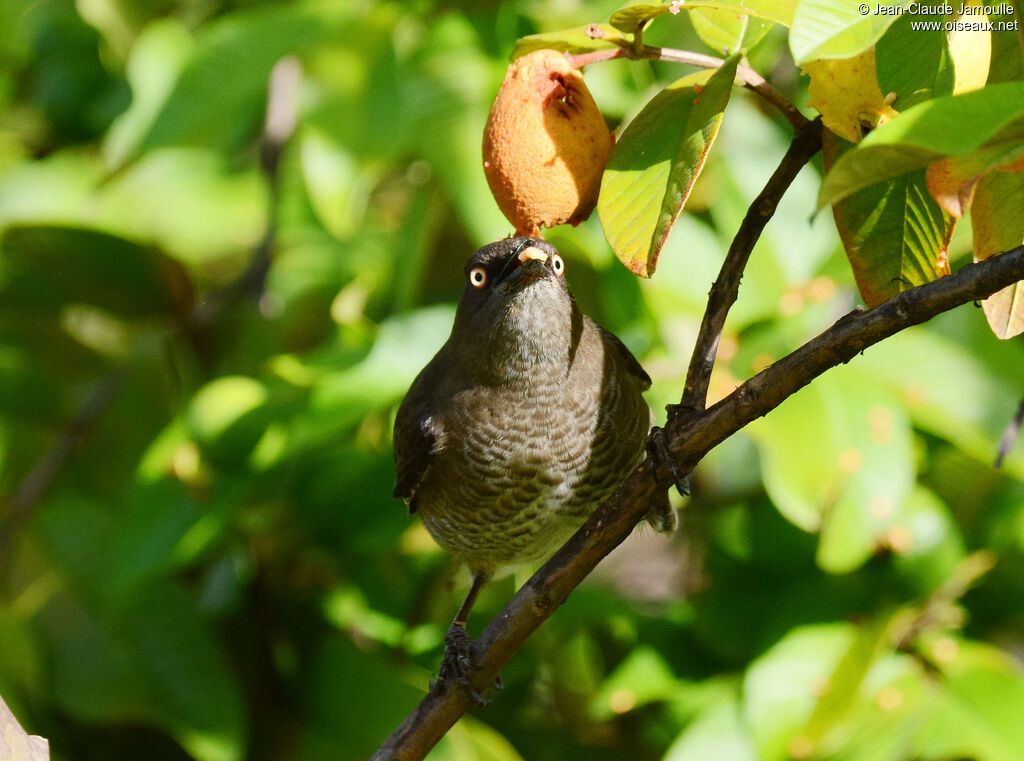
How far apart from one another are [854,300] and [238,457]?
1562mm

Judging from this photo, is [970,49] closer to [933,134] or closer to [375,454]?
[933,134]

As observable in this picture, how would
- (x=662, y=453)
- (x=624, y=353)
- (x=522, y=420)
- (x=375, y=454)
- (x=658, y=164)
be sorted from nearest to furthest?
(x=658, y=164) < (x=662, y=453) < (x=522, y=420) < (x=624, y=353) < (x=375, y=454)

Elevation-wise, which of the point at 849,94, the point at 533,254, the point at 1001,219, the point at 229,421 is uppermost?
the point at 849,94

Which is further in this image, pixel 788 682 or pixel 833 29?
pixel 788 682

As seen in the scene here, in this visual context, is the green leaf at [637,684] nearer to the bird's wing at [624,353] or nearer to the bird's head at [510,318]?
the bird's wing at [624,353]

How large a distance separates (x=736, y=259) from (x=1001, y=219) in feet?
1.09

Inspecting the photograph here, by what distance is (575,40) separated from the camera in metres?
1.40

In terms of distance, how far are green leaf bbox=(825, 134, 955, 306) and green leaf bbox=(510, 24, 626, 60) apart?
1.01 feet

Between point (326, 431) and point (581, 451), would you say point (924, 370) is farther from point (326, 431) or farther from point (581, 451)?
point (326, 431)

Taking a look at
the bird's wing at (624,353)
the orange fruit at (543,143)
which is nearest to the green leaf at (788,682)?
the bird's wing at (624,353)

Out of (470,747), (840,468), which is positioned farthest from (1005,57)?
(470,747)

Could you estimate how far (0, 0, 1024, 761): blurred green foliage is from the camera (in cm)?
243

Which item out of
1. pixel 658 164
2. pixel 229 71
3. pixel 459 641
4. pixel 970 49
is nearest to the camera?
pixel 970 49

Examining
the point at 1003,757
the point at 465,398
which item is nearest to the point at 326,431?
the point at 465,398
